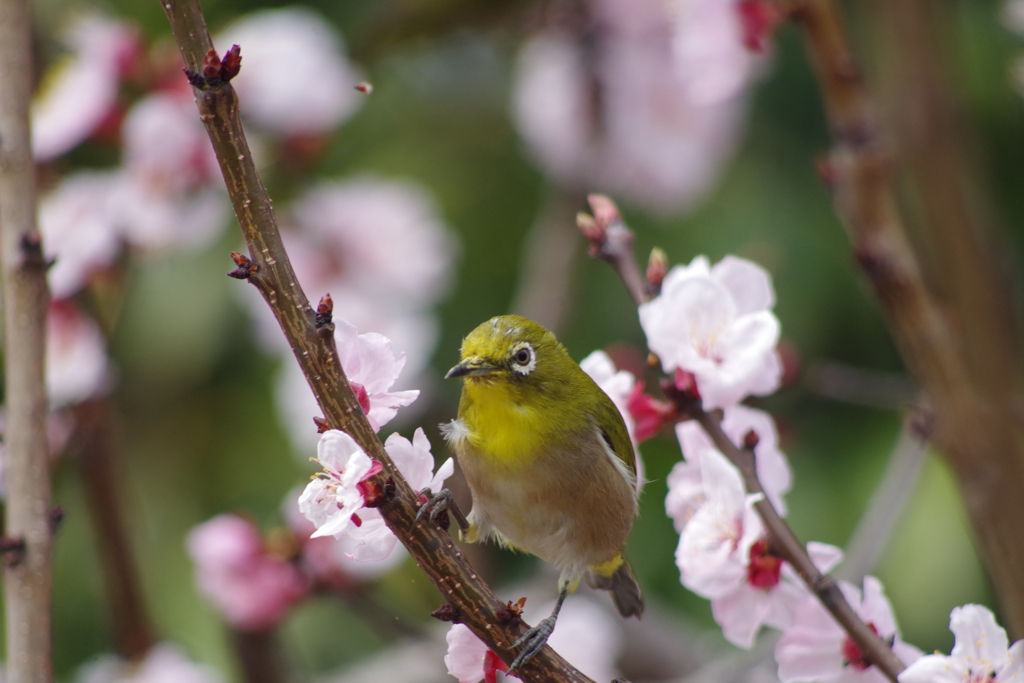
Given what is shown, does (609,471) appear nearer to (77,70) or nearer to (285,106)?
(285,106)

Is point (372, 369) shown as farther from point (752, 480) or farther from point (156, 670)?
point (156, 670)

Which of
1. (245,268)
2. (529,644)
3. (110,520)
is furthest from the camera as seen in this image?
(110,520)

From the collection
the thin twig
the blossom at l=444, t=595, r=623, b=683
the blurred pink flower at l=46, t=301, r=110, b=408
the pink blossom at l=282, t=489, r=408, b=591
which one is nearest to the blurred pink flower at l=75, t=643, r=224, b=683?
the pink blossom at l=282, t=489, r=408, b=591

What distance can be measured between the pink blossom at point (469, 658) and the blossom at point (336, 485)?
0.41ft

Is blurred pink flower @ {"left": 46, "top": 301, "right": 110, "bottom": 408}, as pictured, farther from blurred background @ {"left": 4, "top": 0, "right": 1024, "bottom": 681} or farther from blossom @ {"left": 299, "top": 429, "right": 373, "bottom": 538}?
blossom @ {"left": 299, "top": 429, "right": 373, "bottom": 538}

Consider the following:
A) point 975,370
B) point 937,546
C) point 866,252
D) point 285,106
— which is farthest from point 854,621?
point 937,546

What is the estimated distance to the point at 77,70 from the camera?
5.60 ft

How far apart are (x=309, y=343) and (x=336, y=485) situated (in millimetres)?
111

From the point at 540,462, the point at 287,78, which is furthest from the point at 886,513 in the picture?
the point at 287,78

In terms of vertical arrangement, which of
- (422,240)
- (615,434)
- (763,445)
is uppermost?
(422,240)

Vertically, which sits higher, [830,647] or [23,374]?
[23,374]

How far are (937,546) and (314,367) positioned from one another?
71.2 inches

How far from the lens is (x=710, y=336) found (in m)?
0.92

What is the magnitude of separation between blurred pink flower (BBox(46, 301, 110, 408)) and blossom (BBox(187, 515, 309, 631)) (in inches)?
10.9
